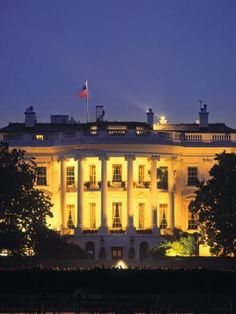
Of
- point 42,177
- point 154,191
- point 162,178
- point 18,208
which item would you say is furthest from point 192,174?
point 18,208

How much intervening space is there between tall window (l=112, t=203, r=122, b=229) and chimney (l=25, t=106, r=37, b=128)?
15.9 meters

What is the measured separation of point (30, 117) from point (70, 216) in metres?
14.8

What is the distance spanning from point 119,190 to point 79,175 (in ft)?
13.7

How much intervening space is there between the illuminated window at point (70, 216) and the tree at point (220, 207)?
22.9 metres

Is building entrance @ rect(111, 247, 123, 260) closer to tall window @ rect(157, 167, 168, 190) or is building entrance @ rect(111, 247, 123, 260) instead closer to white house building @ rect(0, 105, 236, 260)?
white house building @ rect(0, 105, 236, 260)

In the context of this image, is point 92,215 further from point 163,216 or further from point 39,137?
point 39,137

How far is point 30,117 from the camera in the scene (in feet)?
603

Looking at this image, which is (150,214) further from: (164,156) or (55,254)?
(55,254)

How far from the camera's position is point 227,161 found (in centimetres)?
15100

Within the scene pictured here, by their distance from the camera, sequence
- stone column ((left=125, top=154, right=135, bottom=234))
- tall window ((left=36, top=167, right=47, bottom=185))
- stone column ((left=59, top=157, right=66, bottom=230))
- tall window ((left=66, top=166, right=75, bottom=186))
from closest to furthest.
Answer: stone column ((left=125, top=154, right=135, bottom=234)) < stone column ((left=59, top=157, right=66, bottom=230)) < tall window ((left=66, top=166, right=75, bottom=186)) < tall window ((left=36, top=167, right=47, bottom=185))

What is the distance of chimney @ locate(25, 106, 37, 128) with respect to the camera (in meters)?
183

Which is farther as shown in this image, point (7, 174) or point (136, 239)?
point (136, 239)

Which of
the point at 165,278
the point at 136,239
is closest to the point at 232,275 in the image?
the point at 165,278

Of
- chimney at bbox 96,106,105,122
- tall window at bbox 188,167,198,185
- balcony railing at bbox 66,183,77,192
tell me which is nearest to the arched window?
balcony railing at bbox 66,183,77,192
